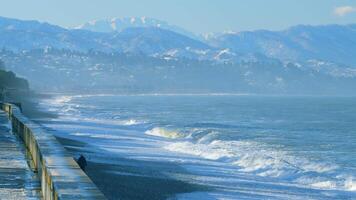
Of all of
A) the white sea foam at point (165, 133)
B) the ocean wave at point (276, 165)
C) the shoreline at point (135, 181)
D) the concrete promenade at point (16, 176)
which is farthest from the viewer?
the white sea foam at point (165, 133)

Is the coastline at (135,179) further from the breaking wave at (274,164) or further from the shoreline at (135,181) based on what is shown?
the breaking wave at (274,164)

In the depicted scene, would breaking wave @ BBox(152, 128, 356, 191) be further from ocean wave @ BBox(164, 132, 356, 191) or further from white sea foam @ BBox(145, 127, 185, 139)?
white sea foam @ BBox(145, 127, 185, 139)

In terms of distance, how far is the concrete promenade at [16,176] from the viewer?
744 inches

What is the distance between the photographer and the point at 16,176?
21891 mm

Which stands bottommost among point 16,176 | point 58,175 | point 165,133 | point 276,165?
point 276,165

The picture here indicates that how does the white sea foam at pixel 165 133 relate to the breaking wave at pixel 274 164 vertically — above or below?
above

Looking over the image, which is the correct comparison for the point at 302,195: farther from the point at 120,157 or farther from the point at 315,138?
the point at 315,138

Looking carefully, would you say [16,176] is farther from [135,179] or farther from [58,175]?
[135,179]

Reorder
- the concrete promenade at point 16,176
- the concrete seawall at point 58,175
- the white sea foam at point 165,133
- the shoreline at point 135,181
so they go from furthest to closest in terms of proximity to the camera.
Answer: the white sea foam at point 165,133 → the shoreline at point 135,181 → the concrete promenade at point 16,176 → the concrete seawall at point 58,175

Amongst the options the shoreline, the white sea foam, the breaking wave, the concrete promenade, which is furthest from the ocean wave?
the concrete promenade

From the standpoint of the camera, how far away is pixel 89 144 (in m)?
49.1

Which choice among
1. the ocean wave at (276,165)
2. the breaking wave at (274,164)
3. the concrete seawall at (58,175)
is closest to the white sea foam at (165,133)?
the breaking wave at (274,164)

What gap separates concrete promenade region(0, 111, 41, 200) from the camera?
18906mm

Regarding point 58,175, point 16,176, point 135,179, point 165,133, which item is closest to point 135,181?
point 135,179
